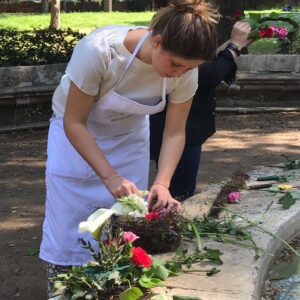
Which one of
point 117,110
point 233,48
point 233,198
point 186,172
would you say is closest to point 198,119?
point 186,172

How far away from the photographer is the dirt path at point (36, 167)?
11.5ft

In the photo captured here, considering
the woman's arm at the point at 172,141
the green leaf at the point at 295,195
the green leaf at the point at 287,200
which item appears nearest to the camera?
the woman's arm at the point at 172,141

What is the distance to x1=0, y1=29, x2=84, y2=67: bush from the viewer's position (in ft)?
23.3

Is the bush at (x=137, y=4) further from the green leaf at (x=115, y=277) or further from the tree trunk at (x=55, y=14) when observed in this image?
the green leaf at (x=115, y=277)

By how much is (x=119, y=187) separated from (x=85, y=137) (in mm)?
216

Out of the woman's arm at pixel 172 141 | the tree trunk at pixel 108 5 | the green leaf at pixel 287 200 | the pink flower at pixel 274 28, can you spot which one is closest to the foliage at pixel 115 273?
the woman's arm at pixel 172 141

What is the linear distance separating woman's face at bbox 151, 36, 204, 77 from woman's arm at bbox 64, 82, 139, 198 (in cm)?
29

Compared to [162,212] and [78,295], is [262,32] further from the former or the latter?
[78,295]

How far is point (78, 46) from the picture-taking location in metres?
2.09

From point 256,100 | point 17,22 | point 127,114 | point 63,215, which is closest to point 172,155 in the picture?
point 127,114

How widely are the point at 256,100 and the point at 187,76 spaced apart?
572 centimetres

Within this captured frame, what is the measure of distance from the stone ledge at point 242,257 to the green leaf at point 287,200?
21mm

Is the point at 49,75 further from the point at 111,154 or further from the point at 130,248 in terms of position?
the point at 130,248

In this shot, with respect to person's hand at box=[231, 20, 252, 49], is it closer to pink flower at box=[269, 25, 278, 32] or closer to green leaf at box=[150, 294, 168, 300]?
pink flower at box=[269, 25, 278, 32]
